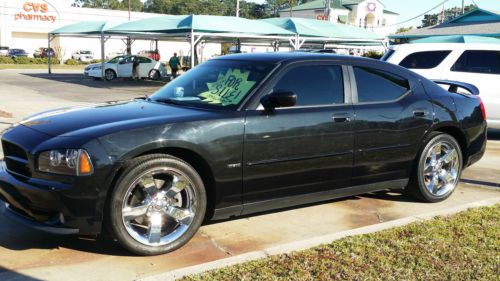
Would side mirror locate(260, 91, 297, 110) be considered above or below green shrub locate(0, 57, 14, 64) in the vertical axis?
above

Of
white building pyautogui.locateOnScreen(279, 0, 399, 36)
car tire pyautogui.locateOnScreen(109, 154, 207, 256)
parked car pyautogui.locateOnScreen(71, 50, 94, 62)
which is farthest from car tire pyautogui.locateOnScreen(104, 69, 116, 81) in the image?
white building pyautogui.locateOnScreen(279, 0, 399, 36)

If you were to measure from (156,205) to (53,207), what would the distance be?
78 cm

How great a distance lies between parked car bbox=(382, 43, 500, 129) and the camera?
10070 millimetres

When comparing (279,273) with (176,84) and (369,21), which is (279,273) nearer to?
(176,84)

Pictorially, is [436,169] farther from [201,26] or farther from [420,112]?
[201,26]

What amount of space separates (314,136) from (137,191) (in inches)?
66.7

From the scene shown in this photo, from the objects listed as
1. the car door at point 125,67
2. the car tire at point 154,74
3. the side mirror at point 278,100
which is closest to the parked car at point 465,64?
the side mirror at point 278,100

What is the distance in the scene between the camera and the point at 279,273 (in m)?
3.69

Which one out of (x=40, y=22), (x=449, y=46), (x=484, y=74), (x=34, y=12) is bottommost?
(x=484, y=74)

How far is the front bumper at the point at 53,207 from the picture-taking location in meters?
3.74

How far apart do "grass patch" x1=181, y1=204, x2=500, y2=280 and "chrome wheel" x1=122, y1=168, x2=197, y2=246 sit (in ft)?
2.26

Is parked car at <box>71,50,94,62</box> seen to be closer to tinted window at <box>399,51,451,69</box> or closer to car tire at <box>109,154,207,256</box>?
tinted window at <box>399,51,451,69</box>

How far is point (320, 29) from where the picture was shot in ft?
91.3

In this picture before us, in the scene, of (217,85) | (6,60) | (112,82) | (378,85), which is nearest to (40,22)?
(6,60)
